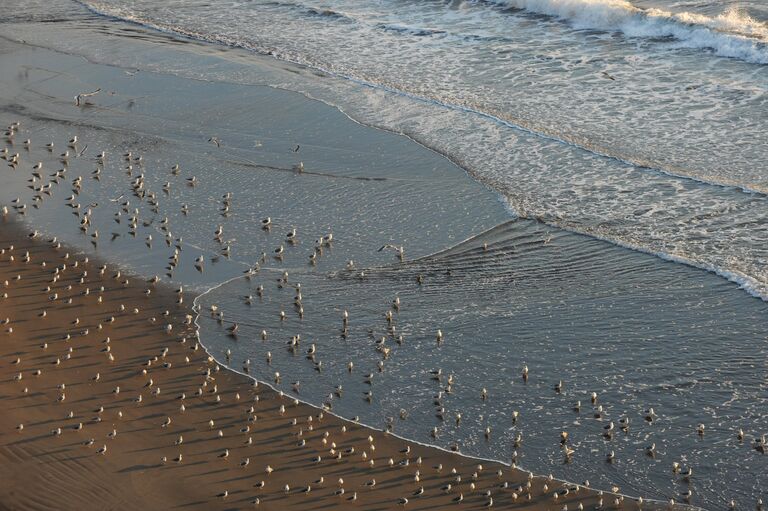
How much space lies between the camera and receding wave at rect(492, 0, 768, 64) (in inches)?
1303

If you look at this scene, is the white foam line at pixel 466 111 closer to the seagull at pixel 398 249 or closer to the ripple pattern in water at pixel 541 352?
the ripple pattern in water at pixel 541 352

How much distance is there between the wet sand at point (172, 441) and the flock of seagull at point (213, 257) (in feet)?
0.34

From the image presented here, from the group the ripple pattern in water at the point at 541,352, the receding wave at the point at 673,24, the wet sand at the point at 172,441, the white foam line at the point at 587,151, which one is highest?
the receding wave at the point at 673,24

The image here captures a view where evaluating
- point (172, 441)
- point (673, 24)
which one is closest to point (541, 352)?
point (172, 441)

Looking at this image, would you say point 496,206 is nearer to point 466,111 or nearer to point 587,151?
point 587,151

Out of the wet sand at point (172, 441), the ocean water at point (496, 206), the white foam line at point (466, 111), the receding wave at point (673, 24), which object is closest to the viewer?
the wet sand at point (172, 441)

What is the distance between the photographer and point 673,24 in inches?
1403

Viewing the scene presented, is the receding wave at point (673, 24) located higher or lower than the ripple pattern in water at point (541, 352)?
higher

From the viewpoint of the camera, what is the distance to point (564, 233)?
71.4 feet

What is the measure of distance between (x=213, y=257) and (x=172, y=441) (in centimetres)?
612

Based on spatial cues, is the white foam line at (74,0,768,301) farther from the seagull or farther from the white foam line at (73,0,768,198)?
the seagull

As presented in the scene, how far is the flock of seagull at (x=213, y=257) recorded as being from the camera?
15141 mm

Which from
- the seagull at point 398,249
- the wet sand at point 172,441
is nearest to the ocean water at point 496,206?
the seagull at point 398,249

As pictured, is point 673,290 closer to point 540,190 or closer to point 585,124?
point 540,190
